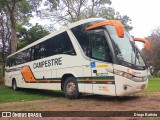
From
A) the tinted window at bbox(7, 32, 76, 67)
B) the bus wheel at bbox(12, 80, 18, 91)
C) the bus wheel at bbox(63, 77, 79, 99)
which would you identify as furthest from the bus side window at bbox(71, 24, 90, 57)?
the bus wheel at bbox(12, 80, 18, 91)

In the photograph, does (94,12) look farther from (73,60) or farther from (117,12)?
(73,60)

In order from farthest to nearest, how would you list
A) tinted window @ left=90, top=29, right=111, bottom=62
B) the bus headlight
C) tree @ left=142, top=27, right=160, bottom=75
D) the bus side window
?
tree @ left=142, top=27, right=160, bottom=75 → the bus side window → tinted window @ left=90, top=29, right=111, bottom=62 → the bus headlight

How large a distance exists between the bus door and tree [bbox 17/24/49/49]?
26361 millimetres

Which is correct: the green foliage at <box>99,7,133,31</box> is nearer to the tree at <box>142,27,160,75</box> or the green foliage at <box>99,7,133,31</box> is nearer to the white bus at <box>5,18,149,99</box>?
the tree at <box>142,27,160,75</box>

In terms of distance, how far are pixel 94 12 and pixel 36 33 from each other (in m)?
8.43

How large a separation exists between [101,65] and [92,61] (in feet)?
1.90

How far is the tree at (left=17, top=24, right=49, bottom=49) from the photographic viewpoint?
37.4m

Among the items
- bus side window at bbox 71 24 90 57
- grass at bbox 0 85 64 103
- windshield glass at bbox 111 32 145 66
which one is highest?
bus side window at bbox 71 24 90 57

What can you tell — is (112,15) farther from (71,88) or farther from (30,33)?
(71,88)

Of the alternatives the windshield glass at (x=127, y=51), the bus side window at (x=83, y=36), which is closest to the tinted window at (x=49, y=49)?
the bus side window at (x=83, y=36)

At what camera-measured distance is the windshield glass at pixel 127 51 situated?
10.9 m

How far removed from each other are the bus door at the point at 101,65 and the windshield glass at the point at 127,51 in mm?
396

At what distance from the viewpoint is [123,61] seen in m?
10.7

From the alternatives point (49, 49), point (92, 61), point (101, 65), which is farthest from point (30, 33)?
point (101, 65)
